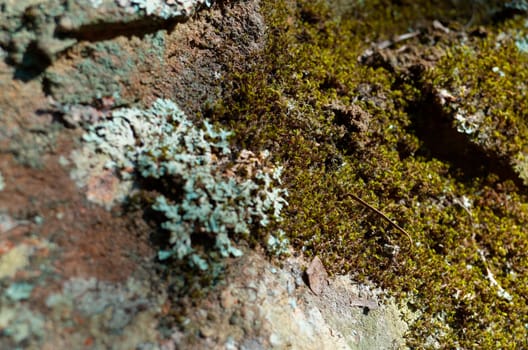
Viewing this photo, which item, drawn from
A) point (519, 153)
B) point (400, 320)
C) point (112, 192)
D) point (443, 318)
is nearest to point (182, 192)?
point (112, 192)

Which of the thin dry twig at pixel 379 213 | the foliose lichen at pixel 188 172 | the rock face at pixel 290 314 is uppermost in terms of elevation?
the foliose lichen at pixel 188 172

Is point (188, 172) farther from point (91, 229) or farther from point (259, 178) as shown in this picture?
point (91, 229)

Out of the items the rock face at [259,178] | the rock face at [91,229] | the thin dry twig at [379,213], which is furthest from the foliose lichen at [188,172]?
the thin dry twig at [379,213]

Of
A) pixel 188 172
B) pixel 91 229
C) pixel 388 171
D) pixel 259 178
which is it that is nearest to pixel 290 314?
pixel 259 178

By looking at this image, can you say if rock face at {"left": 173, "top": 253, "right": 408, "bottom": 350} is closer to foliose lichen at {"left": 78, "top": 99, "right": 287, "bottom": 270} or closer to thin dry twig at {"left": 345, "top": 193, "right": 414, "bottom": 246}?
foliose lichen at {"left": 78, "top": 99, "right": 287, "bottom": 270}

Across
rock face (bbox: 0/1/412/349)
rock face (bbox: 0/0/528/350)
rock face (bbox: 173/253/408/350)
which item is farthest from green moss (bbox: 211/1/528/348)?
rock face (bbox: 0/1/412/349)

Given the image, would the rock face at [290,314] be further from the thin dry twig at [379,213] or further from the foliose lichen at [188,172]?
the thin dry twig at [379,213]
